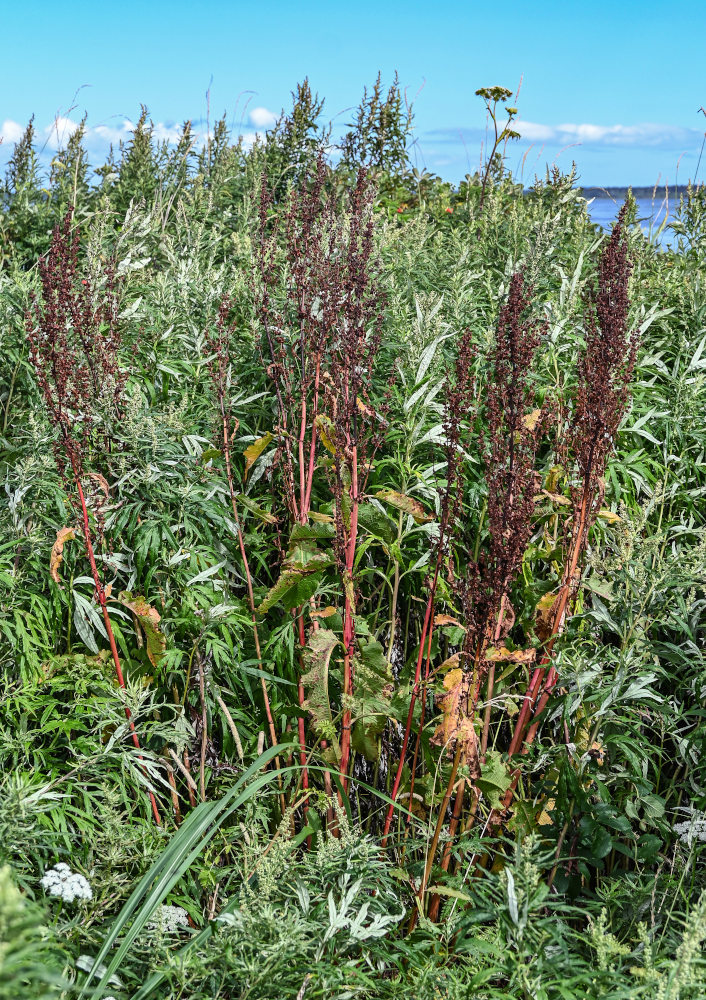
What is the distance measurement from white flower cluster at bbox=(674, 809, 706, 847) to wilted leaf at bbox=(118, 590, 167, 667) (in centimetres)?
185

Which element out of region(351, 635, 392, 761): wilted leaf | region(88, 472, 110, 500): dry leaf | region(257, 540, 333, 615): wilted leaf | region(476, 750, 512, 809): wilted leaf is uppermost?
region(88, 472, 110, 500): dry leaf

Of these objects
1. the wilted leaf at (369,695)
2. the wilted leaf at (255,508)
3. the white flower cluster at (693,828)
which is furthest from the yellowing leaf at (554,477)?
the white flower cluster at (693,828)

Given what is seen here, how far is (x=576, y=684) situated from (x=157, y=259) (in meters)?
4.36

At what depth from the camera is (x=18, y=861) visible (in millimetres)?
2510

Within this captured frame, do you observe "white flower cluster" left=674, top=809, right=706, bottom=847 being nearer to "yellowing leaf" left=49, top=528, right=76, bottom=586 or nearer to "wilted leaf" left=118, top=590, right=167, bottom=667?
"wilted leaf" left=118, top=590, right=167, bottom=667

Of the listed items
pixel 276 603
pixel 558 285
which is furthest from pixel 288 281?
pixel 276 603

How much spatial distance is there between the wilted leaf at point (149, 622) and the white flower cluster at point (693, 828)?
6.06 ft

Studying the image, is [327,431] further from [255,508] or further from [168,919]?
[168,919]

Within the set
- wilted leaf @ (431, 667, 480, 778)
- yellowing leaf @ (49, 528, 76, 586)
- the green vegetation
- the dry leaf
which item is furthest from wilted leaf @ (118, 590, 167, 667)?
wilted leaf @ (431, 667, 480, 778)

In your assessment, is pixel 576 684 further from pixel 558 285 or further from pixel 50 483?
pixel 558 285

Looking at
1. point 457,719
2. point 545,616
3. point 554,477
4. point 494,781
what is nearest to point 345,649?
point 457,719

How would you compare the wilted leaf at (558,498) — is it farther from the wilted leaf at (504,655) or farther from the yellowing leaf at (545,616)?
the wilted leaf at (504,655)

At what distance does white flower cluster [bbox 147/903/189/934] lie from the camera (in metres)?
2.23

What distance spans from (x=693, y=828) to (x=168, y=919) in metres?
1.64
